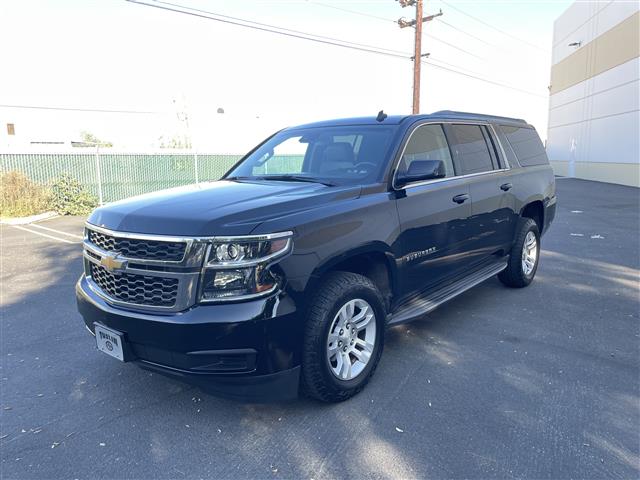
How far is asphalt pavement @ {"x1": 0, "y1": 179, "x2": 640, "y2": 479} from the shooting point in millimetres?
2754

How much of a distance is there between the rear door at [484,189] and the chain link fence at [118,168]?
38.2 feet

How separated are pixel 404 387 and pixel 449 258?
4.60ft

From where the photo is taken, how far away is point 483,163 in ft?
17.0

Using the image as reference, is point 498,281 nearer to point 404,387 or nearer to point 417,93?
point 404,387

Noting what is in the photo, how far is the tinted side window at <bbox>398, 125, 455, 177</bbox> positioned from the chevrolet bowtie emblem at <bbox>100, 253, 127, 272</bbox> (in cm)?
221

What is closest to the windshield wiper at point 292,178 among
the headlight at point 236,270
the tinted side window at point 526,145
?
the headlight at point 236,270

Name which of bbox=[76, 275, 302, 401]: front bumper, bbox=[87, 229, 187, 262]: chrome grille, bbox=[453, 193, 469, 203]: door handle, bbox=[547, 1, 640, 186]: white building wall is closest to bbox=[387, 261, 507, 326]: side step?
bbox=[453, 193, 469, 203]: door handle

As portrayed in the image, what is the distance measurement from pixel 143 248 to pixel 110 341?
657 mm

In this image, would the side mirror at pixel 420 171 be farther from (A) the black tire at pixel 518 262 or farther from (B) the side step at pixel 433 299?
(A) the black tire at pixel 518 262

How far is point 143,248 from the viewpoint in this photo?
2.95 m

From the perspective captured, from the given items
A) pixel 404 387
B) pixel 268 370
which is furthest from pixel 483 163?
pixel 268 370

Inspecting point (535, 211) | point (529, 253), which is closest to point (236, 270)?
point (529, 253)

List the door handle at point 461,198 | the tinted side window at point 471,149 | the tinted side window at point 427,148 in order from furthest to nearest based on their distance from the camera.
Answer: the tinted side window at point 471,149
the door handle at point 461,198
the tinted side window at point 427,148

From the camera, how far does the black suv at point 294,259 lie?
2.77 m
